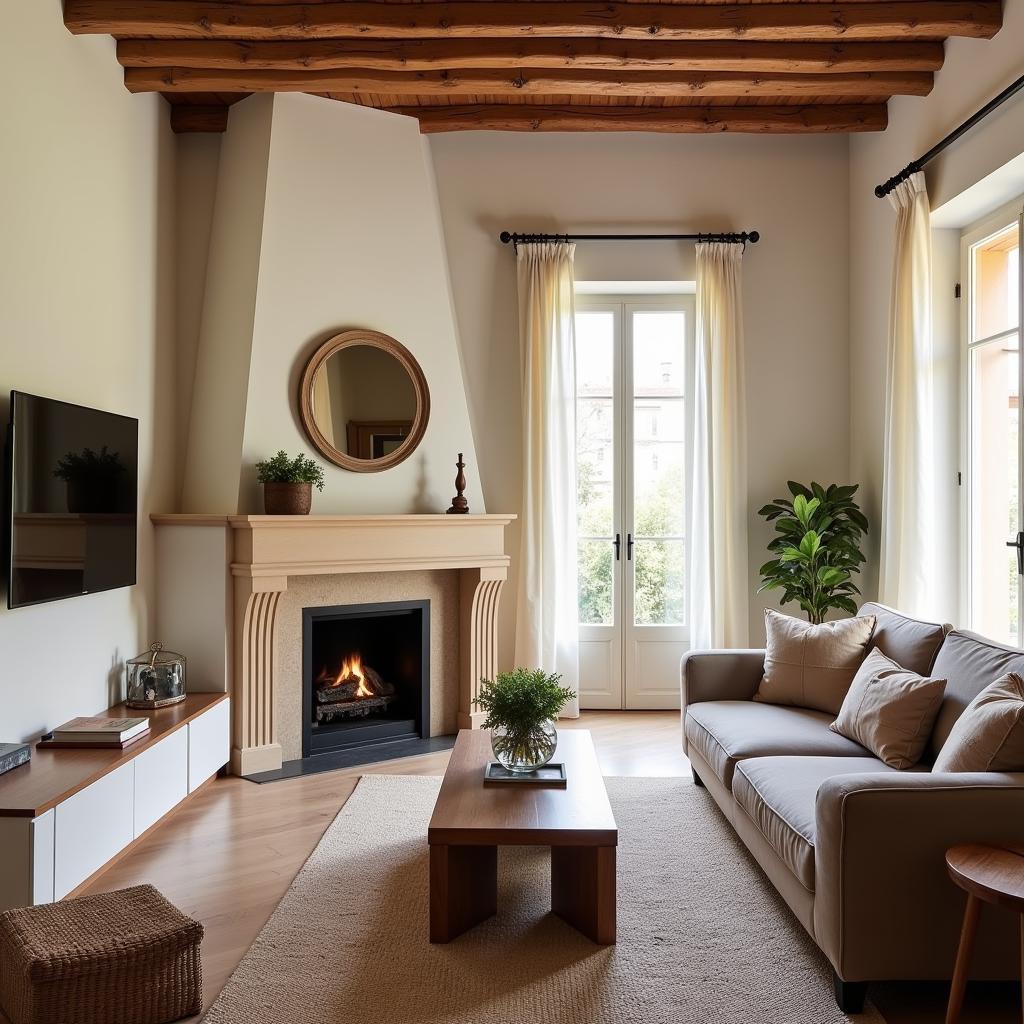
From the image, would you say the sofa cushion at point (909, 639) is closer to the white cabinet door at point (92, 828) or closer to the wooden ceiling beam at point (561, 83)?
the wooden ceiling beam at point (561, 83)

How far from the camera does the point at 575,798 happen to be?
108 inches

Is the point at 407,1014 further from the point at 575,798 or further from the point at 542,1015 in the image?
the point at 575,798

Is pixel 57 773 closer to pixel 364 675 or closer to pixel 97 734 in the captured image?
pixel 97 734

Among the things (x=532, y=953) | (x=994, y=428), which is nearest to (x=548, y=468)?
(x=994, y=428)

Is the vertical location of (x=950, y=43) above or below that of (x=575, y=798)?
above

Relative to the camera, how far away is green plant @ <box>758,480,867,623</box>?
4.83 metres

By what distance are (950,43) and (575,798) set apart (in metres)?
3.84

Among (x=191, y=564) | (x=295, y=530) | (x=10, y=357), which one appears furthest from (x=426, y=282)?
(x=10, y=357)

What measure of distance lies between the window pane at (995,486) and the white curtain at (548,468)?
210 centimetres

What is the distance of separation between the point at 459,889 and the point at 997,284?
3548 millimetres

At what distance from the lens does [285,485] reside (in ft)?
13.9

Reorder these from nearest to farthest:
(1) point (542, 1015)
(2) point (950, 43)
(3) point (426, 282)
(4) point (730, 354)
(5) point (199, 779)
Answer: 1. (1) point (542, 1015)
2. (5) point (199, 779)
3. (2) point (950, 43)
4. (3) point (426, 282)
5. (4) point (730, 354)

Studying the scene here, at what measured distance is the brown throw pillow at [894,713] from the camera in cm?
288

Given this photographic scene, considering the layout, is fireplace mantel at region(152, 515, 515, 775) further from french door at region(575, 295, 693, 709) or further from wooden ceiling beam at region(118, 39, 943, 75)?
wooden ceiling beam at region(118, 39, 943, 75)
